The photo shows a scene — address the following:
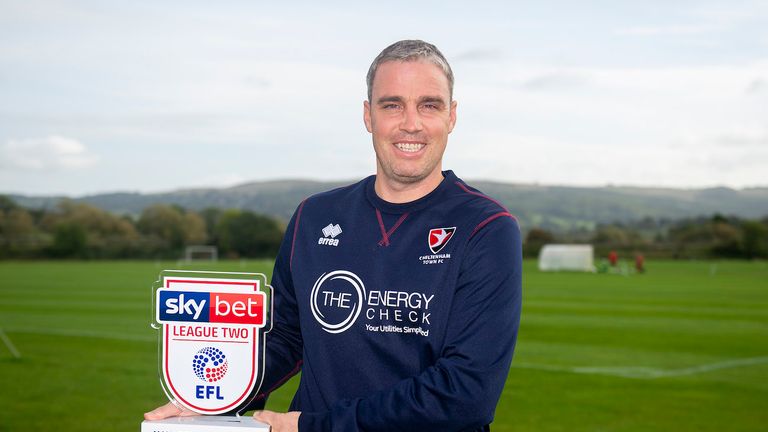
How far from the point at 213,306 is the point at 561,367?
40.9ft

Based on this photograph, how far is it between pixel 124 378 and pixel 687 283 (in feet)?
104

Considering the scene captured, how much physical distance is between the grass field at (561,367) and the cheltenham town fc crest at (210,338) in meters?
7.62

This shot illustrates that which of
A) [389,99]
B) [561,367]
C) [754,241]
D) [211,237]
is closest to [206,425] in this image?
[389,99]

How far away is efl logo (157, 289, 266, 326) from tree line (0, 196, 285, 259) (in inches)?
2807

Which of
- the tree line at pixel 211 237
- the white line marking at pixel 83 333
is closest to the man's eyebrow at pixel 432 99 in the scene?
the white line marking at pixel 83 333

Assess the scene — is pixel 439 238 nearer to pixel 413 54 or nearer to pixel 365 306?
pixel 365 306

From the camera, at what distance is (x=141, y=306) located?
82.9 feet

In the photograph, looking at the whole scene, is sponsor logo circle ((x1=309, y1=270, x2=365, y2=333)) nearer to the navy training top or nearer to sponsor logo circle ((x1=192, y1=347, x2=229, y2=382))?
the navy training top

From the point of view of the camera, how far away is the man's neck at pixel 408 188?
2.95 m

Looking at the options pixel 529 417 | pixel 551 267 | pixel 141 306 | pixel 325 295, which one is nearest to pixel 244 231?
pixel 551 267

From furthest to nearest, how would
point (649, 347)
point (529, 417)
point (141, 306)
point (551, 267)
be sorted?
point (551, 267)
point (141, 306)
point (649, 347)
point (529, 417)

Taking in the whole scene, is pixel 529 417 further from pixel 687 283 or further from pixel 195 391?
pixel 687 283

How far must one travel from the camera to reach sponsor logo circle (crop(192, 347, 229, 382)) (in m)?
2.46

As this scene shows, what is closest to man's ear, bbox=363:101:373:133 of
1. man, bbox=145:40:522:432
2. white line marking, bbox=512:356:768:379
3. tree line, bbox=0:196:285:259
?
man, bbox=145:40:522:432
